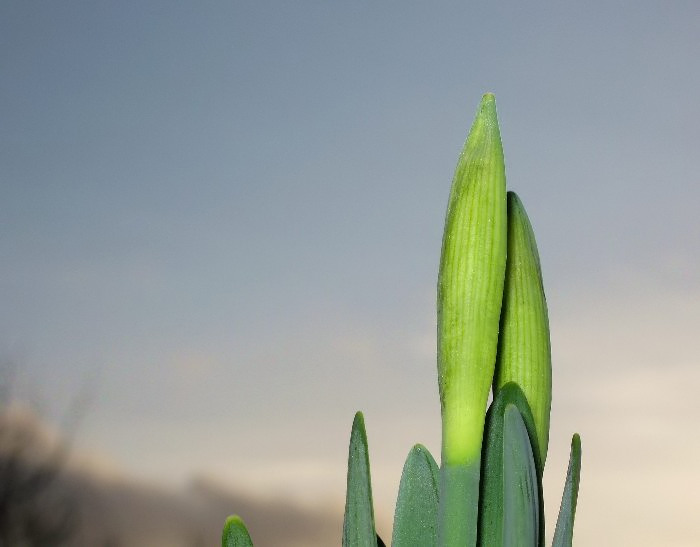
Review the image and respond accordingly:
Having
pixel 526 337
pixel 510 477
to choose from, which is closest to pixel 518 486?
pixel 510 477

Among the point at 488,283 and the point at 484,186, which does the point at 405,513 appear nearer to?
the point at 488,283

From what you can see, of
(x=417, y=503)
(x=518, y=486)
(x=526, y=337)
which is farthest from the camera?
(x=417, y=503)

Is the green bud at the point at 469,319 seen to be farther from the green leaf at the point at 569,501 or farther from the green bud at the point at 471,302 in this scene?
the green leaf at the point at 569,501

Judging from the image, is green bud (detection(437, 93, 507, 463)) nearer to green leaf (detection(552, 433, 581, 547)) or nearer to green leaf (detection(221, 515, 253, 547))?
green leaf (detection(552, 433, 581, 547))

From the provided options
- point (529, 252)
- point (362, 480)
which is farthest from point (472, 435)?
point (529, 252)

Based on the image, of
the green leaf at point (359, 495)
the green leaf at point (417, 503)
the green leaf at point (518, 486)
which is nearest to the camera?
the green leaf at point (518, 486)

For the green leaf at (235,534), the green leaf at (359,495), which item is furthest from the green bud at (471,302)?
the green leaf at (235,534)

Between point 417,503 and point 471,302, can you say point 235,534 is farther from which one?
point 471,302

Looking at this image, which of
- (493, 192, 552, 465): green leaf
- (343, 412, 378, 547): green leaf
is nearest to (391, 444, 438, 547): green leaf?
(343, 412, 378, 547): green leaf
